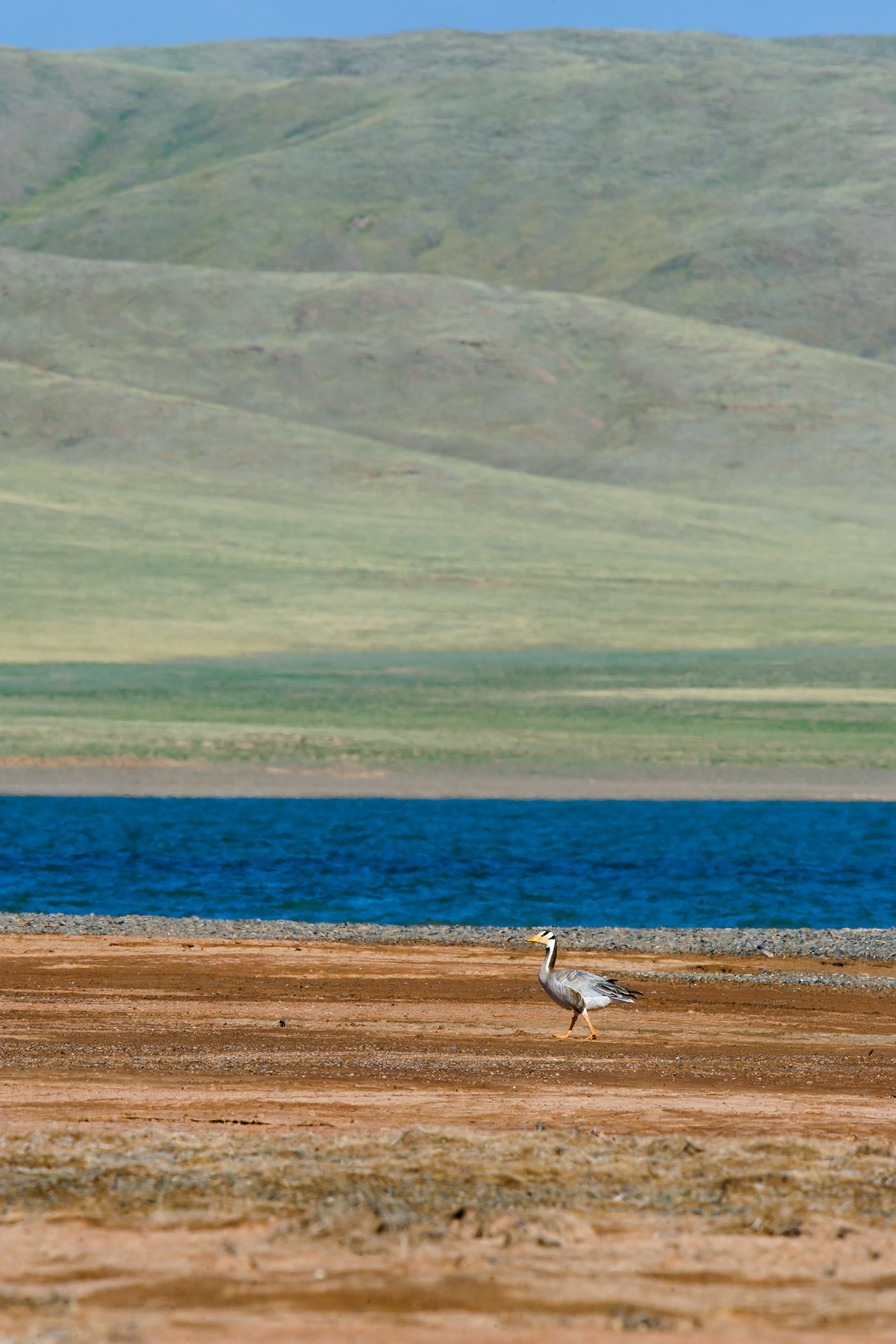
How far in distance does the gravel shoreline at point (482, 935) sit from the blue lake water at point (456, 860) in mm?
1167

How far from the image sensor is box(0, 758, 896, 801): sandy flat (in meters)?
31.1

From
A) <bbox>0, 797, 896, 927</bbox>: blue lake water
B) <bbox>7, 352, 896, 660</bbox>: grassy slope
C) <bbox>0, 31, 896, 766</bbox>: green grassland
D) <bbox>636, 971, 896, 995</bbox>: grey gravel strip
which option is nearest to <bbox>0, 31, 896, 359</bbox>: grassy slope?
<bbox>0, 31, 896, 766</bbox>: green grassland

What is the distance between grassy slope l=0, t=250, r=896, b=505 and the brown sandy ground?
92.0m

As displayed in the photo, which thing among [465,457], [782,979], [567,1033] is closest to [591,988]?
[567,1033]

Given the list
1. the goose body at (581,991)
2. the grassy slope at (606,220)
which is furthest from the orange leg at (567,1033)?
the grassy slope at (606,220)

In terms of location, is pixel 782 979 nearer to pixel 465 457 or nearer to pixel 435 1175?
pixel 435 1175

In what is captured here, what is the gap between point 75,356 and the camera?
124 meters

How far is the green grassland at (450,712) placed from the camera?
3366cm

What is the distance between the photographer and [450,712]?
3838cm

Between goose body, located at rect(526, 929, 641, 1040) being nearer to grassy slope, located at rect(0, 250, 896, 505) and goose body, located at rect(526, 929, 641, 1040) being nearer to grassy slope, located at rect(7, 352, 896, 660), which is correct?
grassy slope, located at rect(7, 352, 896, 660)

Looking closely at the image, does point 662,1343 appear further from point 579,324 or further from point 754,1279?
point 579,324

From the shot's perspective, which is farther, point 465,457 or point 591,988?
point 465,457

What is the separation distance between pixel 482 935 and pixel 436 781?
1281 centimetres

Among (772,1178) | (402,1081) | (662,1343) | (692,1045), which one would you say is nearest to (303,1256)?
(662,1343)
